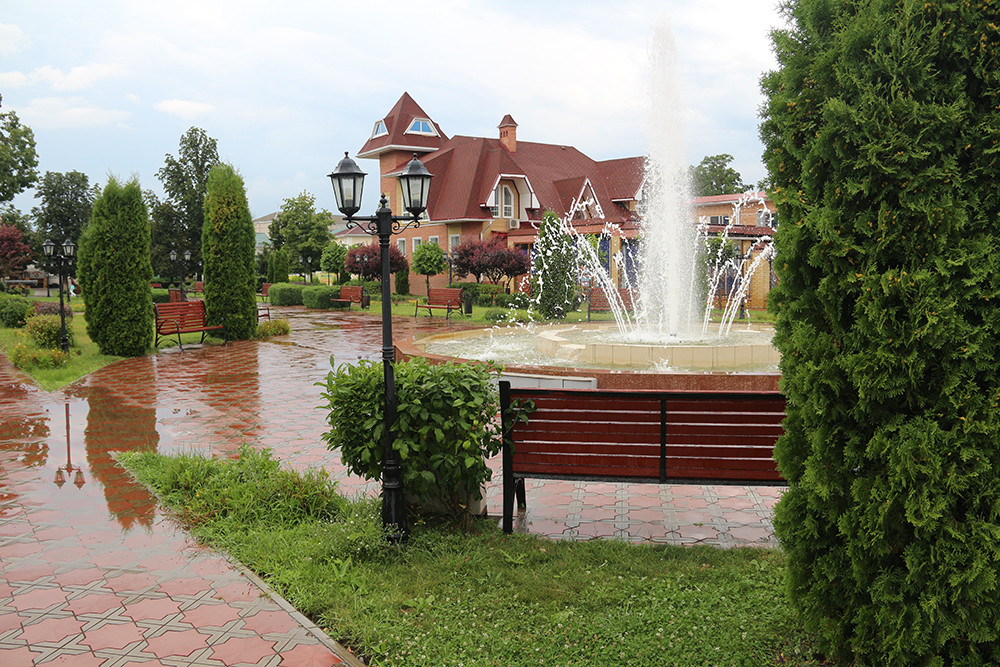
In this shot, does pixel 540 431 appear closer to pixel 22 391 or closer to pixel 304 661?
pixel 304 661

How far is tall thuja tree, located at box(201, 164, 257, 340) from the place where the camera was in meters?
17.5

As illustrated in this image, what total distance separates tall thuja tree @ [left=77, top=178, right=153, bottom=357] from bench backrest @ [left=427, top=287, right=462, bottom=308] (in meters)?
A: 10.7

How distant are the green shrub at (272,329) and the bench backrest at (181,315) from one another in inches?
77.1

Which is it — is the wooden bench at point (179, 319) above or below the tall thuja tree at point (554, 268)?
below

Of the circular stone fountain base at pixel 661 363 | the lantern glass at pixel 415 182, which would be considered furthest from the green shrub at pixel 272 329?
the lantern glass at pixel 415 182

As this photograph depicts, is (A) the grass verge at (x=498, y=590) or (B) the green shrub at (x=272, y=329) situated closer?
(A) the grass verge at (x=498, y=590)

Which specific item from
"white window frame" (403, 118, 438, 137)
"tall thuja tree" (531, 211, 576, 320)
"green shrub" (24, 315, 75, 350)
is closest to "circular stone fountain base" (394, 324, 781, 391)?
"green shrub" (24, 315, 75, 350)

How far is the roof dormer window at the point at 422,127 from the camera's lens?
137ft

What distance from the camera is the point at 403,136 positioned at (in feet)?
135

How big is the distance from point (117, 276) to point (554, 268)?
11.7m

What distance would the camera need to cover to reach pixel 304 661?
331 cm

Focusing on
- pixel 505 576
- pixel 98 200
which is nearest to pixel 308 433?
pixel 505 576

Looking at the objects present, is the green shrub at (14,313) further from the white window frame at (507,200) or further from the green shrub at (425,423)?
the white window frame at (507,200)

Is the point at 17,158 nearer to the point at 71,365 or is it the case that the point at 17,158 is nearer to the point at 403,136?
the point at 403,136
